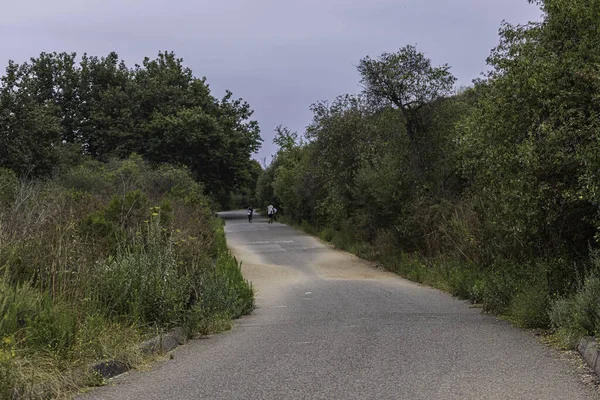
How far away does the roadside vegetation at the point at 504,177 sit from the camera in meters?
9.14

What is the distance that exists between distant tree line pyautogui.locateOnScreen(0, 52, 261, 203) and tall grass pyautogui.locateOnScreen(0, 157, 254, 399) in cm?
2857

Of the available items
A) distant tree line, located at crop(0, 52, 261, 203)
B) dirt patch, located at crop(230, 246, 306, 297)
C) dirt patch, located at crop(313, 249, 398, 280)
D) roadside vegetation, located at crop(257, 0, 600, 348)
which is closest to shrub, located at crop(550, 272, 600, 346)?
roadside vegetation, located at crop(257, 0, 600, 348)

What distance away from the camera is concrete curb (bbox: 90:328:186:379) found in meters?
6.66

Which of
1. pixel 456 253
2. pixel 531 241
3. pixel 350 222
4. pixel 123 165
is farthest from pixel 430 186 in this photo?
pixel 123 165

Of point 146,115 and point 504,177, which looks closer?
point 504,177

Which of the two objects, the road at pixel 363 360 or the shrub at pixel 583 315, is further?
the shrub at pixel 583 315

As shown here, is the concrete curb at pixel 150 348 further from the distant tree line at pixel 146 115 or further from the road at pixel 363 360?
the distant tree line at pixel 146 115

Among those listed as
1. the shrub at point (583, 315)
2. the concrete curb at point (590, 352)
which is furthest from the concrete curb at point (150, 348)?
the shrub at point (583, 315)

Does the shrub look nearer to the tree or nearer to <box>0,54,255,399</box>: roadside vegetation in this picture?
<box>0,54,255,399</box>: roadside vegetation

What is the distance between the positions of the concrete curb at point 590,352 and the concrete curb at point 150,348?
16.7ft

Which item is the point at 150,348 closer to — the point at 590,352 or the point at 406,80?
the point at 590,352

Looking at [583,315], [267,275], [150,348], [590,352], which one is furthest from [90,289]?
[267,275]

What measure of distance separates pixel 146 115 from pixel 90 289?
38.4 m

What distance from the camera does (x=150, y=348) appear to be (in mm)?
7855
